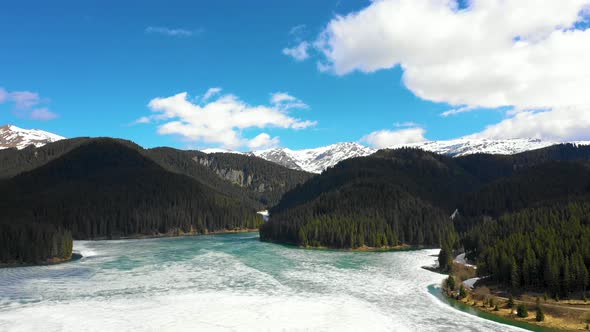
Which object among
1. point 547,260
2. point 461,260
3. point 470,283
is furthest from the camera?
point 461,260

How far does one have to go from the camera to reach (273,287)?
8950 centimetres

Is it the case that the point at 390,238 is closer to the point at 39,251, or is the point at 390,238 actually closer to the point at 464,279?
the point at 464,279

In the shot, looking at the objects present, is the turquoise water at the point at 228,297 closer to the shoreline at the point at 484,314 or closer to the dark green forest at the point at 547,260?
the shoreline at the point at 484,314

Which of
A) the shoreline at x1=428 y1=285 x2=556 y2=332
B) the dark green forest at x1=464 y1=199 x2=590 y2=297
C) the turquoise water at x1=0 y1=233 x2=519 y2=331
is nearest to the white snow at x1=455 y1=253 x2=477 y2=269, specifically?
the turquoise water at x1=0 y1=233 x2=519 y2=331

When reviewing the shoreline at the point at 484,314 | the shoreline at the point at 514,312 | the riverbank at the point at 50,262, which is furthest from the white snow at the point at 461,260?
the riverbank at the point at 50,262

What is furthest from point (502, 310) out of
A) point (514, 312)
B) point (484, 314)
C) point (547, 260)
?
point (547, 260)

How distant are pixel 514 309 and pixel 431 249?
106m

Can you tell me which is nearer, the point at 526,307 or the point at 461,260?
the point at 526,307

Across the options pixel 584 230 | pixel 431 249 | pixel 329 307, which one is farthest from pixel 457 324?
pixel 431 249

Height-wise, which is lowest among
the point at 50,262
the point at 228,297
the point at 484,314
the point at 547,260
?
the point at 484,314

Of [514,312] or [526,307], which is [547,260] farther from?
[514,312]

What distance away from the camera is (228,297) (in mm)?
79938

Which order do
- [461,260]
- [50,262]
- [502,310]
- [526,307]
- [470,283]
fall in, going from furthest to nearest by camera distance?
[50,262], [461,260], [470,283], [502,310], [526,307]

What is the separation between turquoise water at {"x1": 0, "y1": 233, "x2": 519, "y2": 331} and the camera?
63625 millimetres
